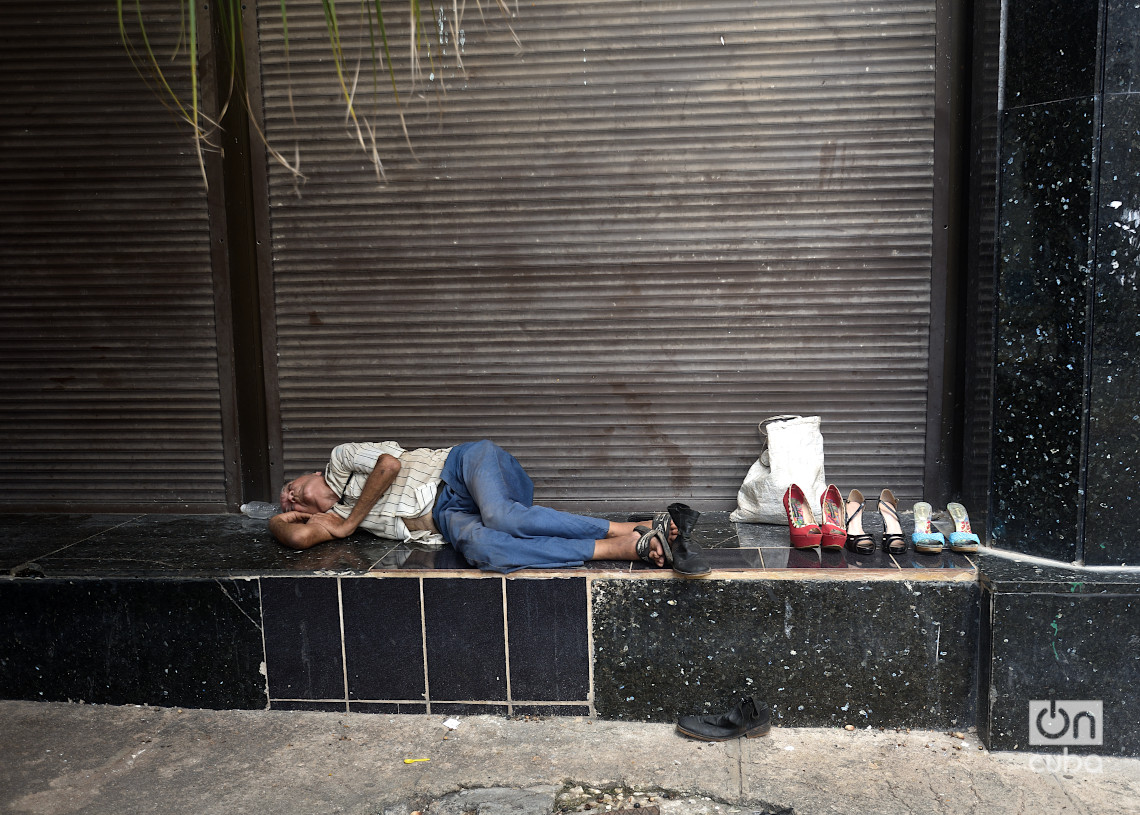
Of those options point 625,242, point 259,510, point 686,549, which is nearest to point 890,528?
point 686,549

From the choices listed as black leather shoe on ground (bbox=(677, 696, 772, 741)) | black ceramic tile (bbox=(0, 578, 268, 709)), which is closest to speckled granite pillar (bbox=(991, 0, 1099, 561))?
black leather shoe on ground (bbox=(677, 696, 772, 741))

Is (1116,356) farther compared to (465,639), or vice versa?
(465,639)

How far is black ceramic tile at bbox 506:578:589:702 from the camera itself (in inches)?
127

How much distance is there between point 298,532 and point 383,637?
0.63m

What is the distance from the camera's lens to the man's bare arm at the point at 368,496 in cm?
371

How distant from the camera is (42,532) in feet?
13.2

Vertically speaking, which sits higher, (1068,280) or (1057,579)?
(1068,280)

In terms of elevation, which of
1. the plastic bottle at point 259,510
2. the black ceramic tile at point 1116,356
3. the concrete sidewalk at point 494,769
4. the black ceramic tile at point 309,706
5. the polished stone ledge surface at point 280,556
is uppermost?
the black ceramic tile at point 1116,356

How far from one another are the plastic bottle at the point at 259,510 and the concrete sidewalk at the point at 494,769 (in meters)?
1.09

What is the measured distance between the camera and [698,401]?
4.05 metres

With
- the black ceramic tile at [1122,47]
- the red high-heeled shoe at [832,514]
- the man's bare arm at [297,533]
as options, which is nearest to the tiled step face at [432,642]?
the man's bare arm at [297,533]

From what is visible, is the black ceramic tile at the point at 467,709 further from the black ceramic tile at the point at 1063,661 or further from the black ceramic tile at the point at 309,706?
the black ceramic tile at the point at 1063,661

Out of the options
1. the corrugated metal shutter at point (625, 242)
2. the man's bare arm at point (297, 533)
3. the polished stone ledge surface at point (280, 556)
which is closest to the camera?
the polished stone ledge surface at point (280, 556)

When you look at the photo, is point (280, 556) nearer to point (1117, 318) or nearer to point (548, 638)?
point (548, 638)
